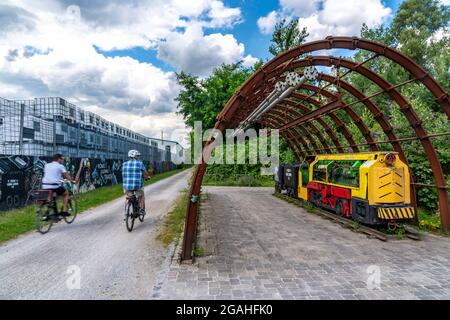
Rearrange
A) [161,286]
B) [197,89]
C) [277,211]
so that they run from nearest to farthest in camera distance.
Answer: [161,286] → [277,211] → [197,89]

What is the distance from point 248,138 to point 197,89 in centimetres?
1001

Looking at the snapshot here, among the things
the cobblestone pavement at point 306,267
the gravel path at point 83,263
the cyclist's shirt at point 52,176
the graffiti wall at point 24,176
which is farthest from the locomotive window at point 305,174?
the graffiti wall at point 24,176

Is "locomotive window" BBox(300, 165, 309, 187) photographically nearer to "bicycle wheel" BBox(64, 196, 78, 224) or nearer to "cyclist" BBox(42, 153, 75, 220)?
"bicycle wheel" BBox(64, 196, 78, 224)

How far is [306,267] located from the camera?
5578mm

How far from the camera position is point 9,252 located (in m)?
6.30

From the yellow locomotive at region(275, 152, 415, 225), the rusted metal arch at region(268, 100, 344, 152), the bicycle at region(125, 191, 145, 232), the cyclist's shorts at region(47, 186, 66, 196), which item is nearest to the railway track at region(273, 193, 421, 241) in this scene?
the yellow locomotive at region(275, 152, 415, 225)

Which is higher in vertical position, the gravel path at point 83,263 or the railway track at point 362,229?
the railway track at point 362,229

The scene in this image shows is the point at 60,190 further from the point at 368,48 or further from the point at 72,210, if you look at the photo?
the point at 368,48

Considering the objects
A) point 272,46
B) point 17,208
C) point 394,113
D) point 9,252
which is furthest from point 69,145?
point 272,46

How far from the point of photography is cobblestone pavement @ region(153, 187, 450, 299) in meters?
4.50

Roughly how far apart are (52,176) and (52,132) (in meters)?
7.26

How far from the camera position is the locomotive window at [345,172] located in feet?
30.6

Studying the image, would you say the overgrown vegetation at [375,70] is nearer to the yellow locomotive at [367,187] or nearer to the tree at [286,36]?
the tree at [286,36]
